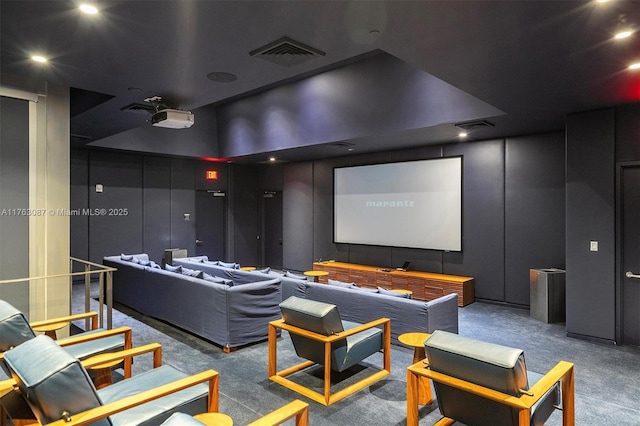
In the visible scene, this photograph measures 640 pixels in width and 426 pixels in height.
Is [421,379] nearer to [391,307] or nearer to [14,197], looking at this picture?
[391,307]

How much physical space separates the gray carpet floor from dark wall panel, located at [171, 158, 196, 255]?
3895 mm

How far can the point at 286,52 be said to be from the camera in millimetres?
3180

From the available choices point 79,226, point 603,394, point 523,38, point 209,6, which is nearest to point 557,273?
point 603,394

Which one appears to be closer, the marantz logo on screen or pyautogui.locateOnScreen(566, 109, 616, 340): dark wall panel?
pyautogui.locateOnScreen(566, 109, 616, 340): dark wall panel

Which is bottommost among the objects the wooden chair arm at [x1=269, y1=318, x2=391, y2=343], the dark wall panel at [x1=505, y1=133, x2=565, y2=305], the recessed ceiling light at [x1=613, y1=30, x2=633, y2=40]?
the wooden chair arm at [x1=269, y1=318, x2=391, y2=343]

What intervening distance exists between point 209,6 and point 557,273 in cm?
551

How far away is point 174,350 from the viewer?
440 cm

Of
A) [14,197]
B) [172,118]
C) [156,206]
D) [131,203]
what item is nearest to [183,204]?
[156,206]

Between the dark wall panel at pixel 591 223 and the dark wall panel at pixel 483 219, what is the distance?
65.9 inches

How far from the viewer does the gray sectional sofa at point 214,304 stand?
438 centimetres

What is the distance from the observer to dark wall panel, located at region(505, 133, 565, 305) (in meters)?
6.09

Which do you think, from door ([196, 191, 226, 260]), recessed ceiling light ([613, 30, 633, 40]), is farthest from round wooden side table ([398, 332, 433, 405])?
door ([196, 191, 226, 260])

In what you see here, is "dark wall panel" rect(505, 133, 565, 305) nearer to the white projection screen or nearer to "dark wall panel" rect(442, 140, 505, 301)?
"dark wall panel" rect(442, 140, 505, 301)

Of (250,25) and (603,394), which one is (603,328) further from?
(250,25)
